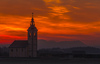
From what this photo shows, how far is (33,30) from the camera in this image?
349ft

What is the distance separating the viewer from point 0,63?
72.0 meters

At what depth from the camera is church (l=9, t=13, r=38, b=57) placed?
106625 mm

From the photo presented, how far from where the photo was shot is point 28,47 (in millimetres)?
107938

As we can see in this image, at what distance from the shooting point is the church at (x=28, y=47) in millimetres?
106625

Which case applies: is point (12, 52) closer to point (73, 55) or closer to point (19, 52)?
point (19, 52)

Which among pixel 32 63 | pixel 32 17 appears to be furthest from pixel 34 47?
pixel 32 63

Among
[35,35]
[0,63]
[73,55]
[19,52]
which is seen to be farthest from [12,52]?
[0,63]

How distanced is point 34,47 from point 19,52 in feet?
17.5

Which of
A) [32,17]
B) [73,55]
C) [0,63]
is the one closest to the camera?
[0,63]

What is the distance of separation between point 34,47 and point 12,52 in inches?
305

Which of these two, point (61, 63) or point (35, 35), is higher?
point (35, 35)

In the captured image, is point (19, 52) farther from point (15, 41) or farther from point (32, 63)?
point (32, 63)

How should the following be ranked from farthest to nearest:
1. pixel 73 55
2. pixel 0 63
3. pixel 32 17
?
pixel 32 17 → pixel 73 55 → pixel 0 63

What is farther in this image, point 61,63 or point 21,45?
point 21,45
